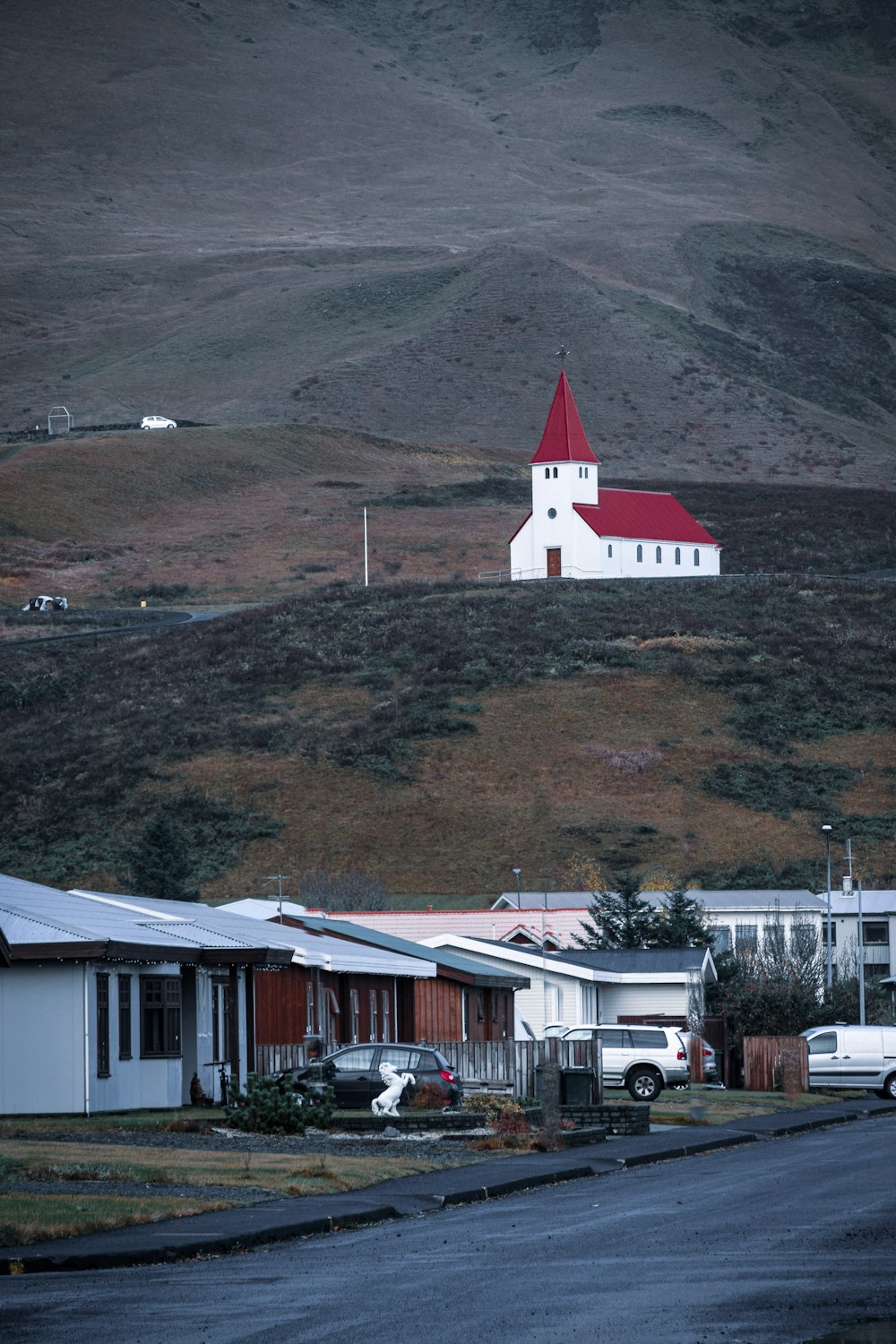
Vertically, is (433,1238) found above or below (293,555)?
below

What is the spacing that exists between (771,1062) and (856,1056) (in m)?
1.89

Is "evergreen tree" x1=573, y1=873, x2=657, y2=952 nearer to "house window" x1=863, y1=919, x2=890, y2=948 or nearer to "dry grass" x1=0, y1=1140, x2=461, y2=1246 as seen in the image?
"house window" x1=863, y1=919, x2=890, y2=948

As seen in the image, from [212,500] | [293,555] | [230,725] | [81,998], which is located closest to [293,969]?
[81,998]

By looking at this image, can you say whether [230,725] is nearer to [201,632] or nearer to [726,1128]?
[201,632]

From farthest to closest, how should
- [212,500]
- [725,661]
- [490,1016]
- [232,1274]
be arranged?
[212,500] → [725,661] → [490,1016] → [232,1274]

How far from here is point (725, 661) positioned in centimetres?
9388

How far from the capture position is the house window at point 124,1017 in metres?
29.1

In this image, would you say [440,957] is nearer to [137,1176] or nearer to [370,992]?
[370,992]

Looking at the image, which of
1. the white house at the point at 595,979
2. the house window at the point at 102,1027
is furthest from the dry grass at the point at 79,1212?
the white house at the point at 595,979

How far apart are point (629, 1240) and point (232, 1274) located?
10.9 ft

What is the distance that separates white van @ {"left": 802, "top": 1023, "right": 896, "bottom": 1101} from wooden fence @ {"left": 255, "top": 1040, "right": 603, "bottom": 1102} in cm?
899

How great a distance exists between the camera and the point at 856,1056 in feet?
138

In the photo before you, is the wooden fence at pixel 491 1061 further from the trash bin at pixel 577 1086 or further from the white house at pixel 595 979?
the white house at pixel 595 979

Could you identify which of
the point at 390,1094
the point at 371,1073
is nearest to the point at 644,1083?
the point at 371,1073
